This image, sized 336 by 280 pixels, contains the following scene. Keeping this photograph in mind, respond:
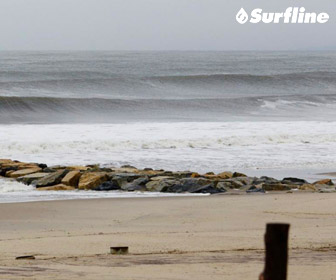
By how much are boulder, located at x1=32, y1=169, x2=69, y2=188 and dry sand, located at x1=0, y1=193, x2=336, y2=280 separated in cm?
176

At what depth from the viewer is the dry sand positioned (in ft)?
20.7

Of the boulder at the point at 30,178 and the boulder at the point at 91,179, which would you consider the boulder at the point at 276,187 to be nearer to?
the boulder at the point at 91,179

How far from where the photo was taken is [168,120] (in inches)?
1113

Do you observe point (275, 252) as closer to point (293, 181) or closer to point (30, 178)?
point (293, 181)

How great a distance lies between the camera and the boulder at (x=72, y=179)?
13507mm

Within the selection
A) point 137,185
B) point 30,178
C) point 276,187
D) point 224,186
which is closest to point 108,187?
point 137,185

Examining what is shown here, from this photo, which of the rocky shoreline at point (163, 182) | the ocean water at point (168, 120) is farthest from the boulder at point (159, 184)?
the ocean water at point (168, 120)

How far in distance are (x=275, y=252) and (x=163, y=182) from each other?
1006 centimetres

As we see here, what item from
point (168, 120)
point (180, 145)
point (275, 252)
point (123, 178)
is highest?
point (168, 120)

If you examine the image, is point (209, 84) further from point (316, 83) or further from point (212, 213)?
point (212, 213)

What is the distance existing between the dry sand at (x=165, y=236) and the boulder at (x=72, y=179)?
5.28ft

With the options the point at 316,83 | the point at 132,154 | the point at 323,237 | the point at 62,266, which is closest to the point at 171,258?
the point at 62,266

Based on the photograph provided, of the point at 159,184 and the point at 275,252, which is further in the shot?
the point at 159,184

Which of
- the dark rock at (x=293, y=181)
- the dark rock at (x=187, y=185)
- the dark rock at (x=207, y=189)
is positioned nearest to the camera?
the dark rock at (x=207, y=189)
